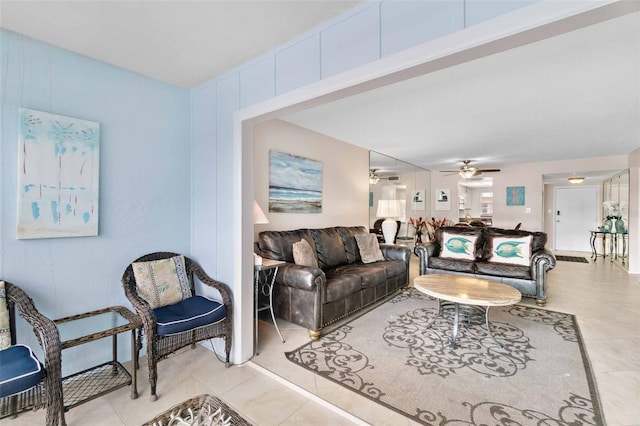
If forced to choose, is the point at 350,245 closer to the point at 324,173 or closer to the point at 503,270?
the point at 324,173

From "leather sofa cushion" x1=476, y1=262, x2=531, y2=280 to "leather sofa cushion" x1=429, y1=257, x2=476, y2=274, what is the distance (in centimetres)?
10

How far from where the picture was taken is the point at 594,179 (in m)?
8.15

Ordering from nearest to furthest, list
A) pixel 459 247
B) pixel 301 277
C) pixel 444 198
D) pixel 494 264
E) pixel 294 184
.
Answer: pixel 301 277 → pixel 294 184 → pixel 494 264 → pixel 459 247 → pixel 444 198

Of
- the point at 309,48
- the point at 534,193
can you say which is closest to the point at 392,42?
the point at 309,48

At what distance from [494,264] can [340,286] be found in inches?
101

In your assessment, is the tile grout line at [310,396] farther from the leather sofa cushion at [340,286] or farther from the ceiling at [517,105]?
the ceiling at [517,105]

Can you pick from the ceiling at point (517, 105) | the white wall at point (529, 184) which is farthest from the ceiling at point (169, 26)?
Result: the white wall at point (529, 184)

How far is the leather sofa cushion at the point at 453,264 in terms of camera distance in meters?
4.29

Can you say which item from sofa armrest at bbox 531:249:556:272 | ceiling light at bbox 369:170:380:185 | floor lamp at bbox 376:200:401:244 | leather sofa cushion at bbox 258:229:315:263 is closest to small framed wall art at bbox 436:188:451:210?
ceiling light at bbox 369:170:380:185

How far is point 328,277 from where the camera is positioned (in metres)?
3.20

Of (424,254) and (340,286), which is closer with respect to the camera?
(340,286)

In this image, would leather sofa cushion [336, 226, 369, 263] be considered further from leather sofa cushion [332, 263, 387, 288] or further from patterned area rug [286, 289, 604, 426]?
patterned area rug [286, 289, 604, 426]

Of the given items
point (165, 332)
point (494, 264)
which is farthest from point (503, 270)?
point (165, 332)

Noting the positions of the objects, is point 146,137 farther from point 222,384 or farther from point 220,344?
point 222,384
